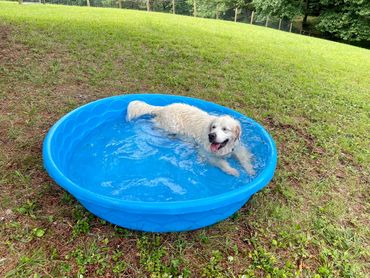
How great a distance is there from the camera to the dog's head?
155 inches

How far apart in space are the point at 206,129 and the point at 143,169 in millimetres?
989

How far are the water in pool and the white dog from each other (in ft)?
0.35

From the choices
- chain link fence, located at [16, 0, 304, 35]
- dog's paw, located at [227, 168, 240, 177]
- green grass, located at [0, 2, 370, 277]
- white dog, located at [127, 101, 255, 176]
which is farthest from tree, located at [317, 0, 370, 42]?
dog's paw, located at [227, 168, 240, 177]

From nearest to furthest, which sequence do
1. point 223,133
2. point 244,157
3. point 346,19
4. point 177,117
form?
point 223,133
point 244,157
point 177,117
point 346,19

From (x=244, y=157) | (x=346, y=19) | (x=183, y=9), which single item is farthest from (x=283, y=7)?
(x=244, y=157)

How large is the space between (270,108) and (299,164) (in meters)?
1.68

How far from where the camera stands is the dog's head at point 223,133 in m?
3.95

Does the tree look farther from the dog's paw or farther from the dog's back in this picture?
the dog's paw

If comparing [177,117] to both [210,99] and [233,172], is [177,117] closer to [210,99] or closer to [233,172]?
[233,172]

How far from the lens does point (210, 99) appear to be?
609cm

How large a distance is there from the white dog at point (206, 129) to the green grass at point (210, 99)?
62 centimetres

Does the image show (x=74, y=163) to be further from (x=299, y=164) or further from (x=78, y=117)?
(x=299, y=164)

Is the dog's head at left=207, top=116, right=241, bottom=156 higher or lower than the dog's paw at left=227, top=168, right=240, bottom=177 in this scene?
higher

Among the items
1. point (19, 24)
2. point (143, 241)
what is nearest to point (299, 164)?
point (143, 241)
